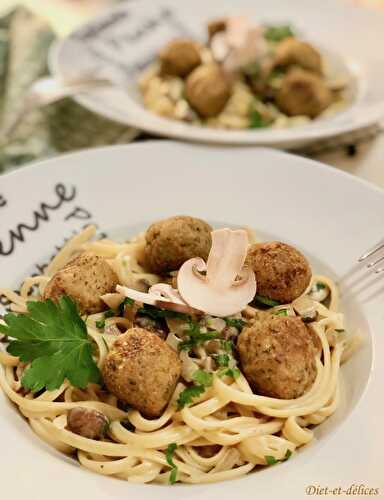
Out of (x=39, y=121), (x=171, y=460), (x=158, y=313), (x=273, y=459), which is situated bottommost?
(x=273, y=459)

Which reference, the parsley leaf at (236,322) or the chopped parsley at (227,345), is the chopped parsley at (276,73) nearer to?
the parsley leaf at (236,322)

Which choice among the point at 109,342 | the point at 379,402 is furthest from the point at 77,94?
the point at 379,402

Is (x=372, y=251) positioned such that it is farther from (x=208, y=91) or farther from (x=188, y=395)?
(x=208, y=91)

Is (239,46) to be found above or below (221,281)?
above

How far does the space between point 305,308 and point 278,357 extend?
68cm

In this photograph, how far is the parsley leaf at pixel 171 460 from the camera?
123 inches

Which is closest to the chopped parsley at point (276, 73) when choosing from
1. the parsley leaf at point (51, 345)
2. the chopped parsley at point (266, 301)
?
the chopped parsley at point (266, 301)

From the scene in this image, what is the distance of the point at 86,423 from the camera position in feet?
10.8

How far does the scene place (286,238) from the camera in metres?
4.46

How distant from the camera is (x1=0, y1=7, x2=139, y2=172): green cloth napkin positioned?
18.8 feet

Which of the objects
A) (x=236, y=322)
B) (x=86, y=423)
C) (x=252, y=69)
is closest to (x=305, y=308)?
(x=236, y=322)

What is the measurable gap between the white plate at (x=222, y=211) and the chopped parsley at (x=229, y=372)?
513 millimetres

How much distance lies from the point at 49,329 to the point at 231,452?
1100 millimetres

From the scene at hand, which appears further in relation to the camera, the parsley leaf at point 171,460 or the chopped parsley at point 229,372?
the chopped parsley at point 229,372
